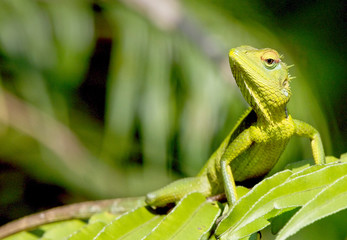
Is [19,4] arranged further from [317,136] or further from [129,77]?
[317,136]

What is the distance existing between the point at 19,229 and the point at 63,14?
1.83 meters

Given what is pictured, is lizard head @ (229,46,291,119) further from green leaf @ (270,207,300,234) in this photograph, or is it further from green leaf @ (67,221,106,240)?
green leaf @ (67,221,106,240)

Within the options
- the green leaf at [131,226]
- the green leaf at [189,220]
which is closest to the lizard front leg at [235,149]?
the green leaf at [189,220]

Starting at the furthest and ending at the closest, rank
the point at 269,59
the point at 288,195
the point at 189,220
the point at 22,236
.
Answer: the point at 22,236 → the point at 269,59 → the point at 189,220 → the point at 288,195

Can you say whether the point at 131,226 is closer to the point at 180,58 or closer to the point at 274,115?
the point at 274,115

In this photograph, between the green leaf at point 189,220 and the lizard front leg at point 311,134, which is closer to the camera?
the green leaf at point 189,220

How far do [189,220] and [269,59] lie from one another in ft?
2.28

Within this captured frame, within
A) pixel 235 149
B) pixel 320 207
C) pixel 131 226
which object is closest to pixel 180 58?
pixel 235 149

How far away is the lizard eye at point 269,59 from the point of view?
1.74 meters

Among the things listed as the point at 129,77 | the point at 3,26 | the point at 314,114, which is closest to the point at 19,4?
the point at 3,26

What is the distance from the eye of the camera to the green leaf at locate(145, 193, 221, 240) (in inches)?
53.3

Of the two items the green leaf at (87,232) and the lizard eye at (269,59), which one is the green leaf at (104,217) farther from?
the lizard eye at (269,59)

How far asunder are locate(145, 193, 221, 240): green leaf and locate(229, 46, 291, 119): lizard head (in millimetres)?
450

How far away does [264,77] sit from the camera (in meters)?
1.75
